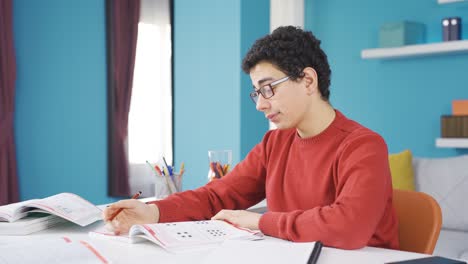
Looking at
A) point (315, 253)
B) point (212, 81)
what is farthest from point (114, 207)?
point (212, 81)

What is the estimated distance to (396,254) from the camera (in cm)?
124

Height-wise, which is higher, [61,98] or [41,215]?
[61,98]

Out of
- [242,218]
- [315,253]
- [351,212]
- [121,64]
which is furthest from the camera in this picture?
[121,64]

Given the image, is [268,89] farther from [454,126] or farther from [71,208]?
[454,126]

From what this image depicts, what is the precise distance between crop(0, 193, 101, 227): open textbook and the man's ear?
0.69 meters

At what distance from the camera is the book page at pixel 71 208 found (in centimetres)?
157

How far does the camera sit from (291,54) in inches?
61.9

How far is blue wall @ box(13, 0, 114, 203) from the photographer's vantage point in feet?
14.5

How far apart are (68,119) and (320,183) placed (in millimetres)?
3440

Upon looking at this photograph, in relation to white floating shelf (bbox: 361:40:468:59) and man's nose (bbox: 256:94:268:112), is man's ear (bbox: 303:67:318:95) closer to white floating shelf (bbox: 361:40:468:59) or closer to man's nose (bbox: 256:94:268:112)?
man's nose (bbox: 256:94:268:112)

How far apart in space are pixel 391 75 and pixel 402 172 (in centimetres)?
130

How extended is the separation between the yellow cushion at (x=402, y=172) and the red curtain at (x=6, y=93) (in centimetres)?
265

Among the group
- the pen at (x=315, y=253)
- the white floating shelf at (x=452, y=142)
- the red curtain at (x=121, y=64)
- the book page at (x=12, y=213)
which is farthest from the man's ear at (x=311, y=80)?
the red curtain at (x=121, y=64)

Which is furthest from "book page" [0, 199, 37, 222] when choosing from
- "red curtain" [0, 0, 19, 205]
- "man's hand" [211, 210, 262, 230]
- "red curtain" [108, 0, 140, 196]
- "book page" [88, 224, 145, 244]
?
"red curtain" [108, 0, 140, 196]
